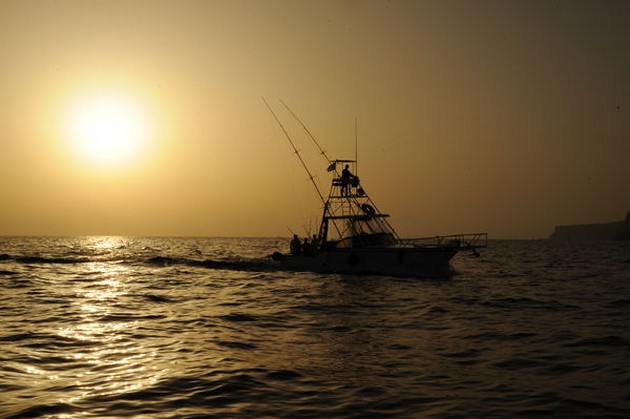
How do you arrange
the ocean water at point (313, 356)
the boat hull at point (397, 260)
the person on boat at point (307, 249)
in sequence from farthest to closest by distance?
the person on boat at point (307, 249)
the boat hull at point (397, 260)
the ocean water at point (313, 356)

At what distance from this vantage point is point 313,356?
1187cm

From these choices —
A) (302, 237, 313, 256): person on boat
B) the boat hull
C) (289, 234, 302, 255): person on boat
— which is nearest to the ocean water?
the boat hull

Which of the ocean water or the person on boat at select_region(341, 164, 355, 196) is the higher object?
the person on boat at select_region(341, 164, 355, 196)

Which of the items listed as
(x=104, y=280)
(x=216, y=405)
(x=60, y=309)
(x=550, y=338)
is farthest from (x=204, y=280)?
(x=216, y=405)

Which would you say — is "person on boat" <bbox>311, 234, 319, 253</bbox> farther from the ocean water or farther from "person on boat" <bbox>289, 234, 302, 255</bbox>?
the ocean water

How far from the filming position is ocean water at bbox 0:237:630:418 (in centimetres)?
841

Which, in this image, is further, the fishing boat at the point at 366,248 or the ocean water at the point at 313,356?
the fishing boat at the point at 366,248

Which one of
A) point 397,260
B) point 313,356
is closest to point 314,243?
point 397,260

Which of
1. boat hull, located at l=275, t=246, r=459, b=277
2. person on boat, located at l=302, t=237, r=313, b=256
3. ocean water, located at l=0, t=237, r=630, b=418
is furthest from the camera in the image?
person on boat, located at l=302, t=237, r=313, b=256

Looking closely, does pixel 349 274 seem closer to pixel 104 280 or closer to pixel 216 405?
pixel 104 280

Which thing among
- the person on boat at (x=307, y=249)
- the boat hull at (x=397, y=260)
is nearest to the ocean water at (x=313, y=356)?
the boat hull at (x=397, y=260)

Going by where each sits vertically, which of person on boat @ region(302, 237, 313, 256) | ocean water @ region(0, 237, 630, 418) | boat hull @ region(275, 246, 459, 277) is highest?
person on boat @ region(302, 237, 313, 256)

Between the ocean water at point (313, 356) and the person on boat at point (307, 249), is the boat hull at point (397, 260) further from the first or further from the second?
the ocean water at point (313, 356)

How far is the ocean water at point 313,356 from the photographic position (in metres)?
8.41
